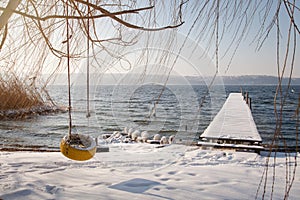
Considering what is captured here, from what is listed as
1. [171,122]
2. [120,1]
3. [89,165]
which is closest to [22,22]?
[120,1]

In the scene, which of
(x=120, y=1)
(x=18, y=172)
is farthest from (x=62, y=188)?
(x=120, y=1)

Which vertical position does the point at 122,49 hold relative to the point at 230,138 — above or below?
above

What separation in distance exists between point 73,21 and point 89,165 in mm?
2262

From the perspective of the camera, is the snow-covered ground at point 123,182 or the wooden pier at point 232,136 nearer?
the snow-covered ground at point 123,182

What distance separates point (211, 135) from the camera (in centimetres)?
588

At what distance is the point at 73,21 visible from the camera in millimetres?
1049

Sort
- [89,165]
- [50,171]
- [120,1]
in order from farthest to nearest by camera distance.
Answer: [89,165]
[50,171]
[120,1]

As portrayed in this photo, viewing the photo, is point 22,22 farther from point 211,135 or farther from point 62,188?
point 211,135

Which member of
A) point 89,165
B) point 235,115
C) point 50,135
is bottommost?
Result: point 50,135

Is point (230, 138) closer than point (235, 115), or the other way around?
point (230, 138)

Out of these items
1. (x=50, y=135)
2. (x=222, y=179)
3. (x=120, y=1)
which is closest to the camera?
(x=120, y=1)

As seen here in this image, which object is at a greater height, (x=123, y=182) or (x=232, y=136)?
(x=232, y=136)

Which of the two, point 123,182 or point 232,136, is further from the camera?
point 232,136

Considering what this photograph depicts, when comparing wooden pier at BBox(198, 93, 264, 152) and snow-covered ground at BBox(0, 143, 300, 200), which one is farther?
wooden pier at BBox(198, 93, 264, 152)
